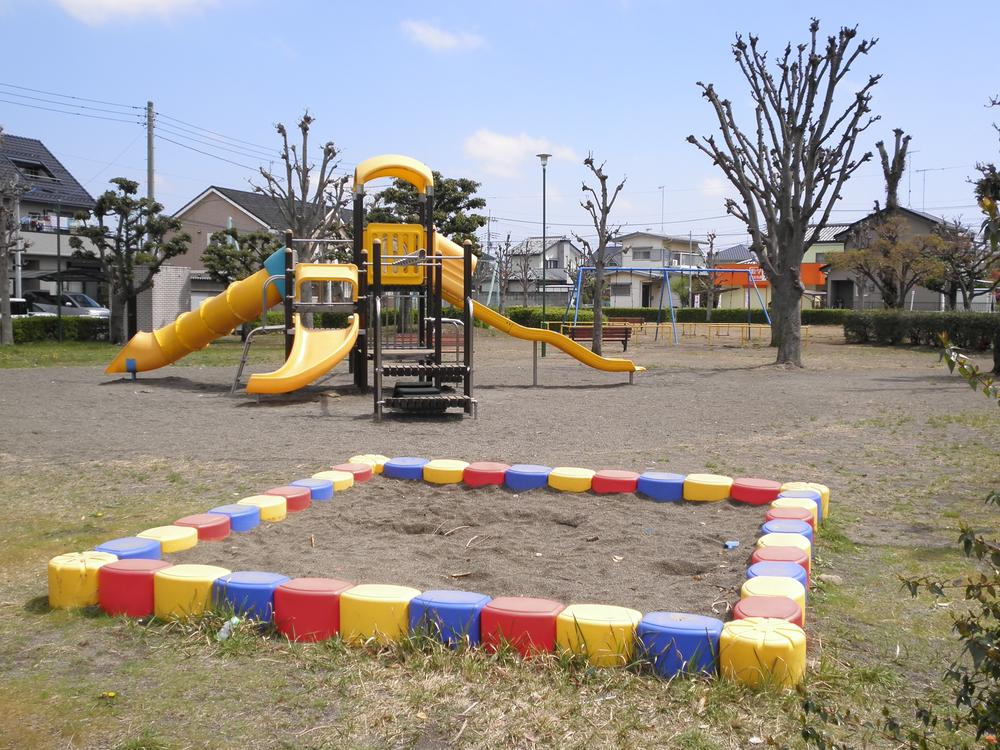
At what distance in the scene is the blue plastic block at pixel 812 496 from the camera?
19.1ft

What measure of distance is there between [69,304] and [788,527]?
37.0 m

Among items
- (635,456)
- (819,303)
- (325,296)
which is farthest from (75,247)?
(819,303)

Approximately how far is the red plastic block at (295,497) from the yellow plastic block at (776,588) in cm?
310

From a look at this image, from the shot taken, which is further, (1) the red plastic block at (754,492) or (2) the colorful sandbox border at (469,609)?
(1) the red plastic block at (754,492)

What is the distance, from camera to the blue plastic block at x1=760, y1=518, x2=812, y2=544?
16.4ft

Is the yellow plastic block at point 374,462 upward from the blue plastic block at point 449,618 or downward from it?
upward

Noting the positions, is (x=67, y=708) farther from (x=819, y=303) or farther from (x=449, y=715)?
(x=819, y=303)

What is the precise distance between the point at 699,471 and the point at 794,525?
261 cm

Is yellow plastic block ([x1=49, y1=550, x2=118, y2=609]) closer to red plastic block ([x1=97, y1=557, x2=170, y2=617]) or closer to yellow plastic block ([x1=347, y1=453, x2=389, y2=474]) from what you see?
red plastic block ([x1=97, y1=557, x2=170, y2=617])

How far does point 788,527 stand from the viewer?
5059 mm

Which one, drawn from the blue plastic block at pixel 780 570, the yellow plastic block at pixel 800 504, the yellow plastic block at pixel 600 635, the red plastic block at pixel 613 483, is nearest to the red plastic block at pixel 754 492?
the yellow plastic block at pixel 800 504

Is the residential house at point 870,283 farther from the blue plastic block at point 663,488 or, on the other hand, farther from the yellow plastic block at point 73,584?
the yellow plastic block at point 73,584

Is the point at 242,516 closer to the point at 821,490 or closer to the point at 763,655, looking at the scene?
the point at 763,655

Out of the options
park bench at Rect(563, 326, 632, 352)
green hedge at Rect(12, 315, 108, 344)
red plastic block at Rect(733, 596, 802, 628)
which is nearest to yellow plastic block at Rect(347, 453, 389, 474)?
red plastic block at Rect(733, 596, 802, 628)
